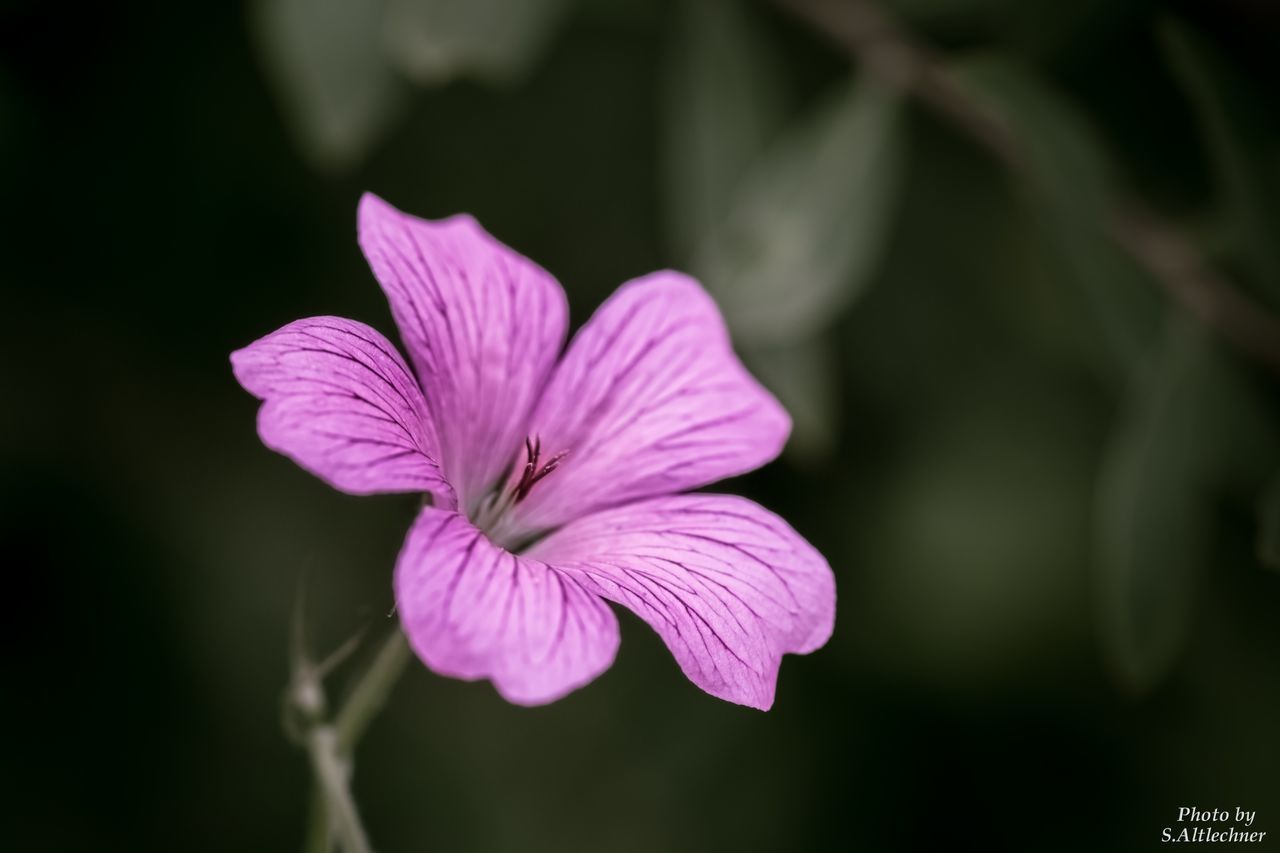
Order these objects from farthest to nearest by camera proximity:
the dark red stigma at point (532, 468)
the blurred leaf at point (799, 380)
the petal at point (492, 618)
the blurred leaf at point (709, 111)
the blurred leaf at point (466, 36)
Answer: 1. the blurred leaf at point (709, 111)
2. the blurred leaf at point (799, 380)
3. the blurred leaf at point (466, 36)
4. the dark red stigma at point (532, 468)
5. the petal at point (492, 618)

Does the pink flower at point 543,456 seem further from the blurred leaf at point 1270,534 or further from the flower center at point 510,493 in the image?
the blurred leaf at point 1270,534

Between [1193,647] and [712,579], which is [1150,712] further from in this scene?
[712,579]

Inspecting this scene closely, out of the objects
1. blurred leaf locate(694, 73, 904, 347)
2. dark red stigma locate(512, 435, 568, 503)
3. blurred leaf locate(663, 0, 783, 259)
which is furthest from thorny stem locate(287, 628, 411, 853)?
blurred leaf locate(663, 0, 783, 259)

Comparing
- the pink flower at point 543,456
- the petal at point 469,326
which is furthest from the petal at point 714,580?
the petal at point 469,326

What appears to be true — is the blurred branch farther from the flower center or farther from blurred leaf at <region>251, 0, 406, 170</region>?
the flower center

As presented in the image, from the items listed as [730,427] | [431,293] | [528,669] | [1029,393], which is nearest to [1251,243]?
[1029,393]

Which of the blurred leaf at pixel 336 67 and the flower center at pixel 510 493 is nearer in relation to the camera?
the flower center at pixel 510 493

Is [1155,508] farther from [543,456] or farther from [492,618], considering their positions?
[492,618]
